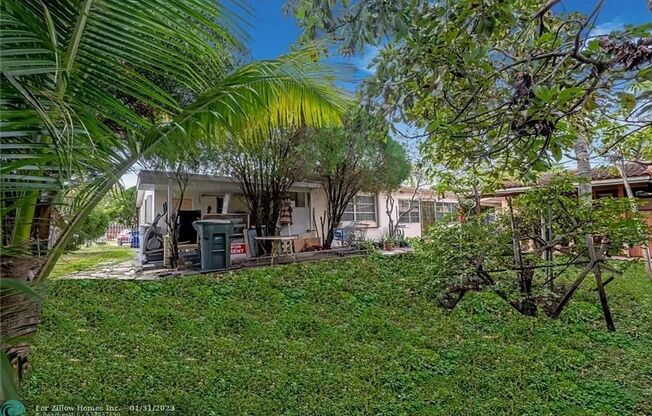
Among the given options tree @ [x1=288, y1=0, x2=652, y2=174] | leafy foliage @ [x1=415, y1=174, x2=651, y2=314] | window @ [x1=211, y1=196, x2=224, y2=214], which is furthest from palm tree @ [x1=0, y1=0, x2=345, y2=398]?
window @ [x1=211, y1=196, x2=224, y2=214]

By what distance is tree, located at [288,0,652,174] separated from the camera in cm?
226

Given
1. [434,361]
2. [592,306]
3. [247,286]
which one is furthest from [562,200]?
[247,286]

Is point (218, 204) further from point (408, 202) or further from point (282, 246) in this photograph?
point (408, 202)

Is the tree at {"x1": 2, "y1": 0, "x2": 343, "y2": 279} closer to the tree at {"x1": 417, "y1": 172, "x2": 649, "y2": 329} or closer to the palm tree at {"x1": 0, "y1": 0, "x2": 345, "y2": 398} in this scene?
the palm tree at {"x1": 0, "y1": 0, "x2": 345, "y2": 398}

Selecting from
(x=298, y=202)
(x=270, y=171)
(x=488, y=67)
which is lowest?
(x=298, y=202)

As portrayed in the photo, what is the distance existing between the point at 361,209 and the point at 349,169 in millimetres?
3469

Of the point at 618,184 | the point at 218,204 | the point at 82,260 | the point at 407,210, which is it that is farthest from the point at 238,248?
the point at 618,184

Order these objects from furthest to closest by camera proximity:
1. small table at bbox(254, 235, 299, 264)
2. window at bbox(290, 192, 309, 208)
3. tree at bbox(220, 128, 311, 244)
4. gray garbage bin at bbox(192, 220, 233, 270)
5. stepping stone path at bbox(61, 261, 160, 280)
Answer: window at bbox(290, 192, 309, 208) < tree at bbox(220, 128, 311, 244) < small table at bbox(254, 235, 299, 264) < gray garbage bin at bbox(192, 220, 233, 270) < stepping stone path at bbox(61, 261, 160, 280)

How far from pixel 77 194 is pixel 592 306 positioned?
6.91 metres

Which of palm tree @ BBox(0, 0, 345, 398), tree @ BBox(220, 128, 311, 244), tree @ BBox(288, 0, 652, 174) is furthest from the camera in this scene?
tree @ BBox(220, 128, 311, 244)

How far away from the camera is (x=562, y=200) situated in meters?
5.45

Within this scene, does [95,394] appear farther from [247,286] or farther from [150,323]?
[247,286]

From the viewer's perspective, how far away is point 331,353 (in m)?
4.43

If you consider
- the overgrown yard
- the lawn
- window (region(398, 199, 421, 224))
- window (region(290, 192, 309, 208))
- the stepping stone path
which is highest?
window (region(290, 192, 309, 208))
